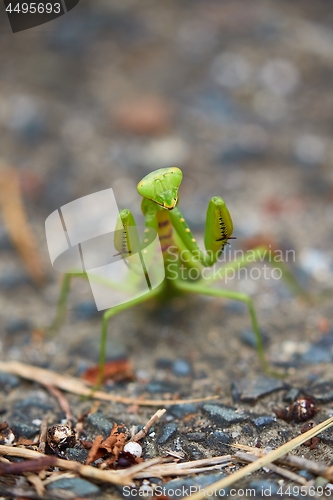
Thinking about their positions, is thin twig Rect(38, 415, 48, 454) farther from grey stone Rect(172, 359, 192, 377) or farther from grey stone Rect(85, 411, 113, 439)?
grey stone Rect(172, 359, 192, 377)

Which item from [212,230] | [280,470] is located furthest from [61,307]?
[280,470]

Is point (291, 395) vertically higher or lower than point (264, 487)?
lower

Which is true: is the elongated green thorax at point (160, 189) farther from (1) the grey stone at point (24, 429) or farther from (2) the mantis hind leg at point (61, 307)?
(1) the grey stone at point (24, 429)

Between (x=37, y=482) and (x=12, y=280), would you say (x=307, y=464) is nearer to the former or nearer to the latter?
(x=37, y=482)

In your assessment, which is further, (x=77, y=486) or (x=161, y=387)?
(x=161, y=387)

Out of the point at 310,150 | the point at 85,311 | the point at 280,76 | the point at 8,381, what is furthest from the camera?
the point at 280,76

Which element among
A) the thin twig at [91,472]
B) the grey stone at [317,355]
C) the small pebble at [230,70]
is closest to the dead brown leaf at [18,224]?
the thin twig at [91,472]
